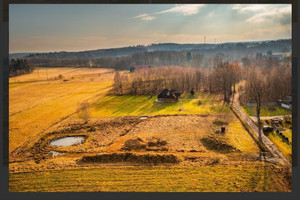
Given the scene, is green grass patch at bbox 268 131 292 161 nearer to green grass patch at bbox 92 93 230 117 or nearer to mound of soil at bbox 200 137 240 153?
mound of soil at bbox 200 137 240 153

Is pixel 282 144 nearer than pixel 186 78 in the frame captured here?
Yes

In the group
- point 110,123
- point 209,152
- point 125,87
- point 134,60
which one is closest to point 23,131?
point 110,123

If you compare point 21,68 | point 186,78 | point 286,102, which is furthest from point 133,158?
point 186,78

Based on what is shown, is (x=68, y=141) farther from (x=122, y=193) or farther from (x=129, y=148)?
(x=122, y=193)

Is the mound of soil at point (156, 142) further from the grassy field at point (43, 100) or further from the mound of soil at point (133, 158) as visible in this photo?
the grassy field at point (43, 100)

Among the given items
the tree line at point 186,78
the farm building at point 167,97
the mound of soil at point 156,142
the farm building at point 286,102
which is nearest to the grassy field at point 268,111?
the farm building at point 286,102

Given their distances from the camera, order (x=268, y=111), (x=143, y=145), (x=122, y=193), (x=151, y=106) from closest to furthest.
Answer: (x=122, y=193) → (x=143, y=145) → (x=268, y=111) → (x=151, y=106)
